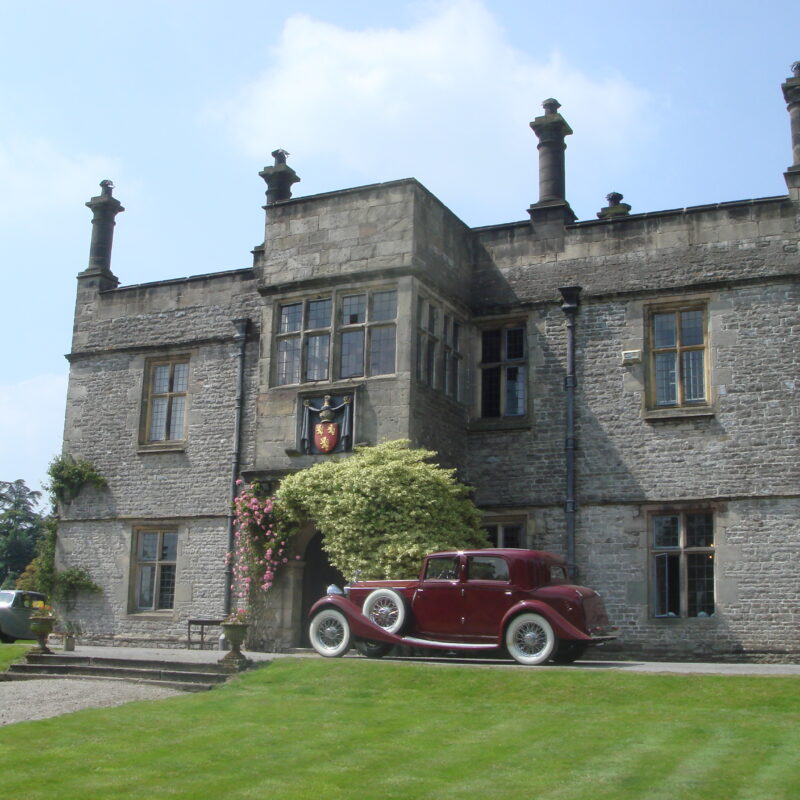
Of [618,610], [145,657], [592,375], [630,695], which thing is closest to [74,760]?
[630,695]

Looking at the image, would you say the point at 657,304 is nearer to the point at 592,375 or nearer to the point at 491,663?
the point at 592,375

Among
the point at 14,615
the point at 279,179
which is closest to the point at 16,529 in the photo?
the point at 14,615

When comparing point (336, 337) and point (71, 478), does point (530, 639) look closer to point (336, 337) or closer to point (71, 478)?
point (336, 337)

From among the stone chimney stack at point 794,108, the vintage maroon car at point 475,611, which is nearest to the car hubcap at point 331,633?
the vintage maroon car at point 475,611

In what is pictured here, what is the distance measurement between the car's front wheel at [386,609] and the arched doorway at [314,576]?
3674mm

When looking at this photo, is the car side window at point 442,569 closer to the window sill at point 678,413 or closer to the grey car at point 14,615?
the window sill at point 678,413

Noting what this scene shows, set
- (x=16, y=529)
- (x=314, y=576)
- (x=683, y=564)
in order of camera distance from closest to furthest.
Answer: (x=683, y=564)
(x=314, y=576)
(x=16, y=529)

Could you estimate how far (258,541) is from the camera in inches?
708

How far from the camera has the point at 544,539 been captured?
1814 centimetres

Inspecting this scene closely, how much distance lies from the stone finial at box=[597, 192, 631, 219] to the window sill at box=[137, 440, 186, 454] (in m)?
8.97

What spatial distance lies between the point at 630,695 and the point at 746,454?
20.7ft

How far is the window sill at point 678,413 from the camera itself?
57.2 feet

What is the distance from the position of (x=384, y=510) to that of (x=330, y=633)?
7.03 feet

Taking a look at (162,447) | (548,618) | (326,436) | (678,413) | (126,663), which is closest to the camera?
(548,618)
